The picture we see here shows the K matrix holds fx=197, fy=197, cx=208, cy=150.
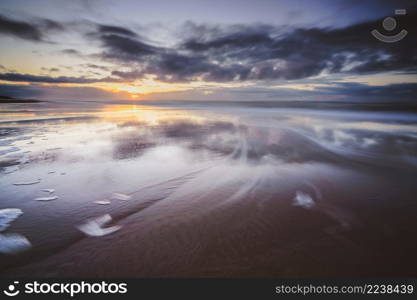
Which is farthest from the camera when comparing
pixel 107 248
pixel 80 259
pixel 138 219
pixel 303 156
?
pixel 303 156

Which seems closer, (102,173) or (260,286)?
(260,286)

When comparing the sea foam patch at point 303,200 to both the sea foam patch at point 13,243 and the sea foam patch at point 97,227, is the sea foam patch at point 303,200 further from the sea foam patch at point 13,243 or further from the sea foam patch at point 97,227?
the sea foam patch at point 13,243

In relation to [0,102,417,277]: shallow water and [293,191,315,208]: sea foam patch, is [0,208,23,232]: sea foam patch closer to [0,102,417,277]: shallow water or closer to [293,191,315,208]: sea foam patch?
[0,102,417,277]: shallow water

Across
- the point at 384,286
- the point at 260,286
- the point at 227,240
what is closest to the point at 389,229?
the point at 384,286

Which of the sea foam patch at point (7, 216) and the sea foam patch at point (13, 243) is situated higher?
the sea foam patch at point (7, 216)

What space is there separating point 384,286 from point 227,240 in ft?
4.94

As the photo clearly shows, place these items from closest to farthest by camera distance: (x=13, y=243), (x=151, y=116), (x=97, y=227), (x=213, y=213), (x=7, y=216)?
1. (x=13, y=243)
2. (x=97, y=227)
3. (x=7, y=216)
4. (x=213, y=213)
5. (x=151, y=116)

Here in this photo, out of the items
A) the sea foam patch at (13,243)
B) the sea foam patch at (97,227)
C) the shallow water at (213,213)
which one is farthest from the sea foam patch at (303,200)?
the sea foam patch at (13,243)

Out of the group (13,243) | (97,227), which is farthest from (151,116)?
(13,243)

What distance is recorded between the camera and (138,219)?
2.58 metres

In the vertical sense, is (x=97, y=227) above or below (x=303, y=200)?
above

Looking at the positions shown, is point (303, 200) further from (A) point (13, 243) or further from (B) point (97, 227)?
(A) point (13, 243)

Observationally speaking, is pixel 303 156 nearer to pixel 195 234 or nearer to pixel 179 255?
pixel 195 234

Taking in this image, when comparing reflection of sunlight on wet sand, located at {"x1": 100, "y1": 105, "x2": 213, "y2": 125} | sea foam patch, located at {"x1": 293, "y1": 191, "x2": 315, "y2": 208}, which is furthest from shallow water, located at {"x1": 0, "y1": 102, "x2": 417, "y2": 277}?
A: reflection of sunlight on wet sand, located at {"x1": 100, "y1": 105, "x2": 213, "y2": 125}
